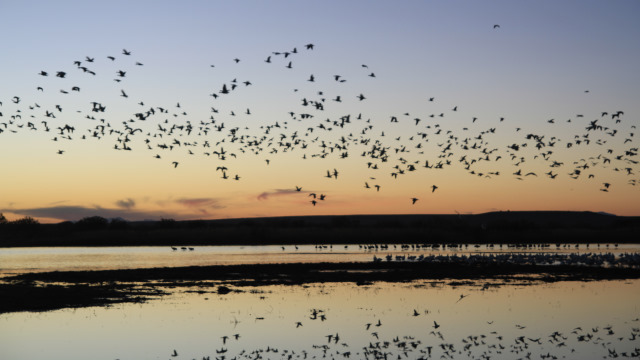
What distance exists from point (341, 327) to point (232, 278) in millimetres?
21476

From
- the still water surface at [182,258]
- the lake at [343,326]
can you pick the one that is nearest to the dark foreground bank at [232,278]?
the lake at [343,326]

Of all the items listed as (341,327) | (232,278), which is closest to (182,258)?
(232,278)

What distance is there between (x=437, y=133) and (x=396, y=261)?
23.8 meters

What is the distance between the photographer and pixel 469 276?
47.6m

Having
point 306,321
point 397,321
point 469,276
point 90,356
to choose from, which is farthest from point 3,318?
point 469,276

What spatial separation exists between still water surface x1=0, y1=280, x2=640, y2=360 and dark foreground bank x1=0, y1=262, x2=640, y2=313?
3.02m

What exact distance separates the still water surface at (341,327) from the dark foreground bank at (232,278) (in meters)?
3.02

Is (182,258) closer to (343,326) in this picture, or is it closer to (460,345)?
(343,326)

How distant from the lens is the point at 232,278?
4694cm

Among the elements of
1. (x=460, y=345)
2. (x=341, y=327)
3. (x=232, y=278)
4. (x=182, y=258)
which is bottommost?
(x=460, y=345)

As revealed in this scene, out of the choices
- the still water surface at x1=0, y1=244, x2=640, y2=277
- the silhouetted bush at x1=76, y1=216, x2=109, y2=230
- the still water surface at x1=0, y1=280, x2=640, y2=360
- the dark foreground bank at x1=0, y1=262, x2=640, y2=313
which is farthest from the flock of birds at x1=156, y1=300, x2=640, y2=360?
the silhouetted bush at x1=76, y1=216, x2=109, y2=230

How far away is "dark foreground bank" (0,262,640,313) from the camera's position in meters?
35.2

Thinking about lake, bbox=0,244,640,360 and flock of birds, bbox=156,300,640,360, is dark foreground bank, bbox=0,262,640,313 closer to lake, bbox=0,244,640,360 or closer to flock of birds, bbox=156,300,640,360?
lake, bbox=0,244,640,360

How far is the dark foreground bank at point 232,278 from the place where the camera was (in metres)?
35.2
